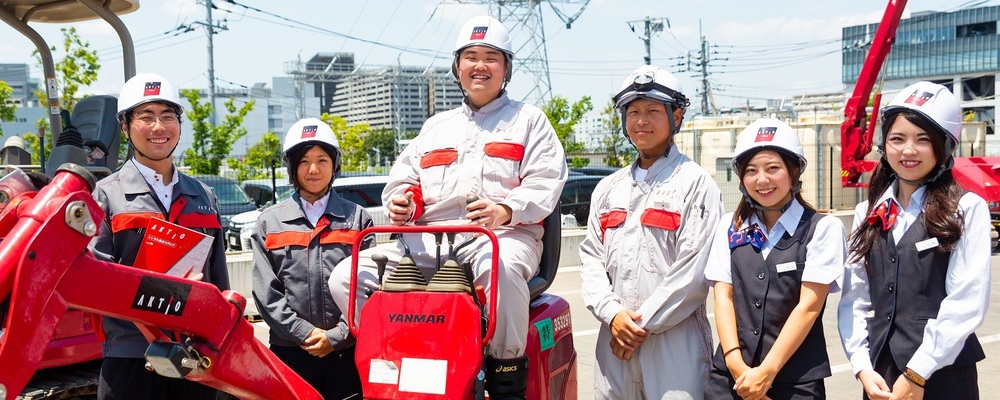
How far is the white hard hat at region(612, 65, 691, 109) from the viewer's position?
13.2 ft

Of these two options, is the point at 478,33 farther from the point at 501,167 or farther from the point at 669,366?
the point at 669,366

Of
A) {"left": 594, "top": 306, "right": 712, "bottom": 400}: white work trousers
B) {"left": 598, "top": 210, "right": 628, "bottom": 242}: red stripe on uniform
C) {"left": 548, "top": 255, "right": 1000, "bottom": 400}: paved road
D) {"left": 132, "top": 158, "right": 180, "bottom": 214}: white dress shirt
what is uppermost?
{"left": 132, "top": 158, "right": 180, "bottom": 214}: white dress shirt

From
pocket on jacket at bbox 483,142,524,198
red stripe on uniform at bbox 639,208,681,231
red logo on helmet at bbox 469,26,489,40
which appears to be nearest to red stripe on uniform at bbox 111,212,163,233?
pocket on jacket at bbox 483,142,524,198

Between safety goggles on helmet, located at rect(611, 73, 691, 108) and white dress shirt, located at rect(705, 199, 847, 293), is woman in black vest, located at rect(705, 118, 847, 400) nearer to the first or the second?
white dress shirt, located at rect(705, 199, 847, 293)

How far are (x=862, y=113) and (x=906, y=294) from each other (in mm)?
14491

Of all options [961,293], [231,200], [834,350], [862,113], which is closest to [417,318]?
[961,293]

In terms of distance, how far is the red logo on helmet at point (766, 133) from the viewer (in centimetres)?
371

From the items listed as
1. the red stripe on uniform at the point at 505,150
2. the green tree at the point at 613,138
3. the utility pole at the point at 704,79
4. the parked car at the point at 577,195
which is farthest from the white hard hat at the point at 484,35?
the utility pole at the point at 704,79

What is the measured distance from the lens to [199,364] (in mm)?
3102

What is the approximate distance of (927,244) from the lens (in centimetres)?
329

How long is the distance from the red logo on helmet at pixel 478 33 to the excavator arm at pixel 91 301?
163 cm

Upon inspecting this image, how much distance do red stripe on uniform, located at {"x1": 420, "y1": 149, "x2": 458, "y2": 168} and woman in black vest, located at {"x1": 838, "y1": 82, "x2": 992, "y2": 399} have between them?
1.68m

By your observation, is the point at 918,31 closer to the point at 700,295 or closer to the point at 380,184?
the point at 380,184

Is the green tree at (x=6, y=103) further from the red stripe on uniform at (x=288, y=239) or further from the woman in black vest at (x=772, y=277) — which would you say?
the woman in black vest at (x=772, y=277)
